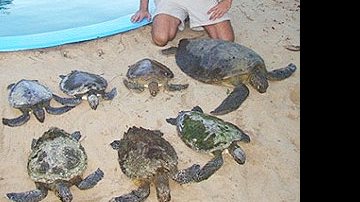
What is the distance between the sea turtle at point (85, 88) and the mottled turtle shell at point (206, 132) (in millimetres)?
467

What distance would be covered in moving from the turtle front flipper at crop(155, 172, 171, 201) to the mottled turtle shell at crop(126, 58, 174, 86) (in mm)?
725

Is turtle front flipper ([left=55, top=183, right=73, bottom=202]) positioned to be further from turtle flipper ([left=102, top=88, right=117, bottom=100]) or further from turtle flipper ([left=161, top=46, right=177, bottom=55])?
turtle flipper ([left=161, top=46, right=177, bottom=55])

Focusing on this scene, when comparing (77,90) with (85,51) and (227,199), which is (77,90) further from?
(227,199)

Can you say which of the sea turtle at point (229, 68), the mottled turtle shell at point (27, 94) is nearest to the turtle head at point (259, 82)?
the sea turtle at point (229, 68)

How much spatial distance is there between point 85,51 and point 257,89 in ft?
3.49

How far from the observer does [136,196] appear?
158 centimetres

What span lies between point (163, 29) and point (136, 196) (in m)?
1.37

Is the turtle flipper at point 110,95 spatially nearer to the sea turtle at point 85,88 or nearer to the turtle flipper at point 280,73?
the sea turtle at point 85,88

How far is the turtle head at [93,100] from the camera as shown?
6.97ft

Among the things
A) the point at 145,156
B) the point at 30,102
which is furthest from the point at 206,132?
the point at 30,102

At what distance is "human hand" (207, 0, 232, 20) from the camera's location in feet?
8.72

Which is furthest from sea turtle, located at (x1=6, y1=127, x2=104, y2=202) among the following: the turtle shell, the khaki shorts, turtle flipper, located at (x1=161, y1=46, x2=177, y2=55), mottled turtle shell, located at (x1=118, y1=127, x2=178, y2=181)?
the khaki shorts

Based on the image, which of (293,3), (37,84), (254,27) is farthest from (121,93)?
(293,3)
